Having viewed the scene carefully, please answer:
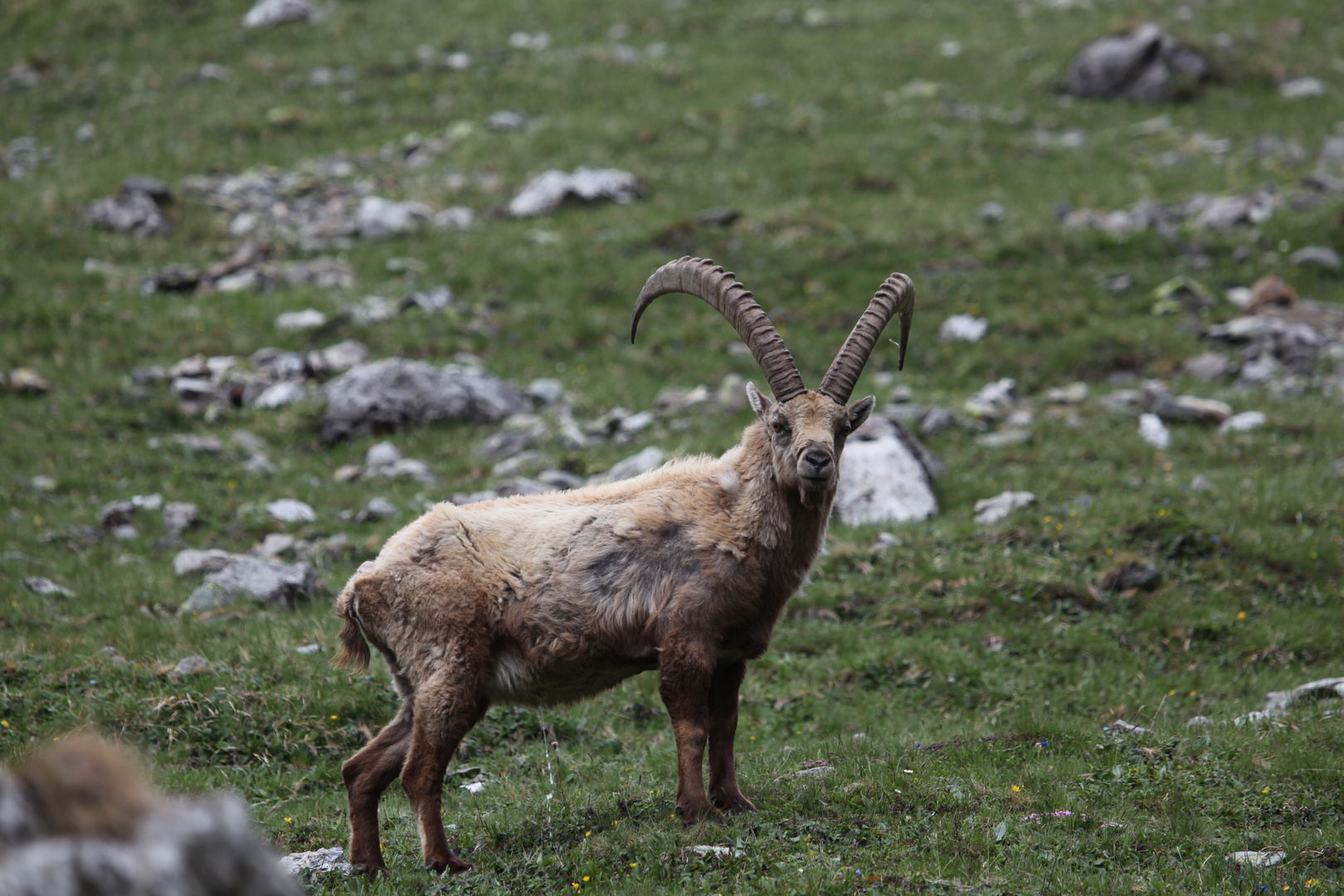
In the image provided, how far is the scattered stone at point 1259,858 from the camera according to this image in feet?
21.0

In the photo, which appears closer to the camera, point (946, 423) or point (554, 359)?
point (946, 423)

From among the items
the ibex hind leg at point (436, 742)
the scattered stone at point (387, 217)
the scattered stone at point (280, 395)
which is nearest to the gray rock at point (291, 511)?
the scattered stone at point (280, 395)

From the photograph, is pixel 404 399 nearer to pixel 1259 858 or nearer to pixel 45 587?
pixel 45 587

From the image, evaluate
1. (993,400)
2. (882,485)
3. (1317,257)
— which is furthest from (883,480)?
(1317,257)

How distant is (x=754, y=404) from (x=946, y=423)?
337 inches

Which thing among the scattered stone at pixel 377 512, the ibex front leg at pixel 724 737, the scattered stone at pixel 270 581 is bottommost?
Result: the scattered stone at pixel 377 512

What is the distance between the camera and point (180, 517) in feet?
46.1

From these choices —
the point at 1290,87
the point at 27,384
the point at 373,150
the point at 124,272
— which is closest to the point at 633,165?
A: the point at 373,150

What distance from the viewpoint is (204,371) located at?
18.3 metres

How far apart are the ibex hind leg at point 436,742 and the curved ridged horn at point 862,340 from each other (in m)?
3.28

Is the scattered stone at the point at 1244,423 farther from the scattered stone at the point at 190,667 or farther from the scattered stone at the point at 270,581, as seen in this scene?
the scattered stone at the point at 190,667

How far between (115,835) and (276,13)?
3849 cm

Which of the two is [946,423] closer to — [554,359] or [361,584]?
[554,359]

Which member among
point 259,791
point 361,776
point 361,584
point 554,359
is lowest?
point 554,359
